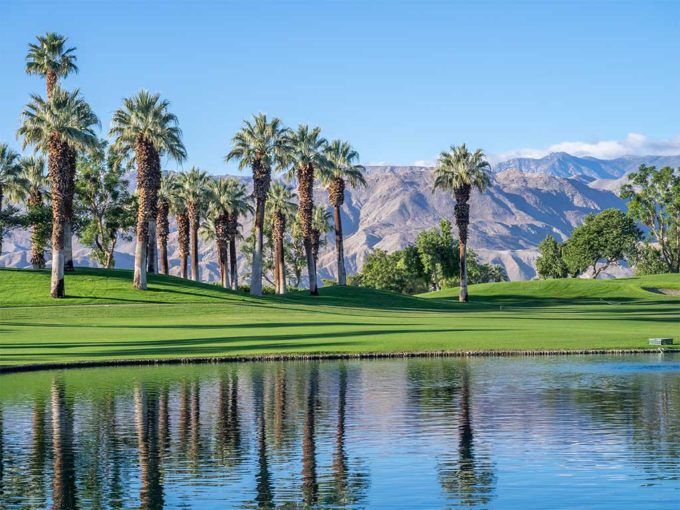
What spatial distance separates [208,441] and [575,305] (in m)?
98.6

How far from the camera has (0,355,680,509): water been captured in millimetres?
24422

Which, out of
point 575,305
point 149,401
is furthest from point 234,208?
point 149,401

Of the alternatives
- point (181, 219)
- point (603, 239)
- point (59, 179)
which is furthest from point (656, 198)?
point (59, 179)

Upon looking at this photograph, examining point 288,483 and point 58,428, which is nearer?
point 288,483

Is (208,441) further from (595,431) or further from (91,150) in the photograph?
(91,150)

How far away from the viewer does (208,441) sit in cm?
3186

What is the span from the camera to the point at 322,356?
56.7 m

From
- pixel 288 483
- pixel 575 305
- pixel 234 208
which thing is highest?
pixel 234 208

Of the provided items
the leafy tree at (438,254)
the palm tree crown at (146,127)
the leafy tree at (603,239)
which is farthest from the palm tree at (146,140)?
the leafy tree at (603,239)

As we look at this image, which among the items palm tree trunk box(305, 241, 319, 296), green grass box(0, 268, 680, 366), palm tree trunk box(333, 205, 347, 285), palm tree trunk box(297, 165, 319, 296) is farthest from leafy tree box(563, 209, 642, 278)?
palm tree trunk box(297, 165, 319, 296)

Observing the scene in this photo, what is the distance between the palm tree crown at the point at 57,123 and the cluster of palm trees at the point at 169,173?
9 centimetres

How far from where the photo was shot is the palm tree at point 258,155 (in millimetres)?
110000

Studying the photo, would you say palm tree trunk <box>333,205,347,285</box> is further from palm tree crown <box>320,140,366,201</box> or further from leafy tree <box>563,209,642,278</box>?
leafy tree <box>563,209,642,278</box>

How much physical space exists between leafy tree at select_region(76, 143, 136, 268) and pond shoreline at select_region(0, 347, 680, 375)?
6404 cm
